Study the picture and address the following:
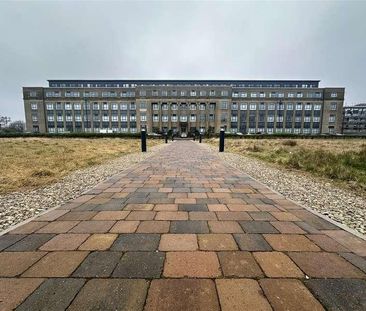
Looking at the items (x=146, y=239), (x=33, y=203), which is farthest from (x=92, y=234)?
(x=33, y=203)

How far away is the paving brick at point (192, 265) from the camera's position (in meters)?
1.90

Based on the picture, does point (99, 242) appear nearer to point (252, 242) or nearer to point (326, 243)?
point (252, 242)

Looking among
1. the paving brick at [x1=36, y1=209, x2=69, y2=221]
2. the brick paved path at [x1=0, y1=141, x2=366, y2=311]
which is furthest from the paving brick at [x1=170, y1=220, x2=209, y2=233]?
the paving brick at [x1=36, y1=209, x2=69, y2=221]

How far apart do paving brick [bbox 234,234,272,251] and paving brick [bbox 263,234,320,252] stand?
0.08m

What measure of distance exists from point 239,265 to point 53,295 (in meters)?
1.64

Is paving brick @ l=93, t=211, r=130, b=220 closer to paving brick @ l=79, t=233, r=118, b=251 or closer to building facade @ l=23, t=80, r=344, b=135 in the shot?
paving brick @ l=79, t=233, r=118, b=251

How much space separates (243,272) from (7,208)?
4.10m

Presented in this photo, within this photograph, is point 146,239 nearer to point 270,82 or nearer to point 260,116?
point 260,116

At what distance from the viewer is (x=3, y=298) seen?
1.63 meters

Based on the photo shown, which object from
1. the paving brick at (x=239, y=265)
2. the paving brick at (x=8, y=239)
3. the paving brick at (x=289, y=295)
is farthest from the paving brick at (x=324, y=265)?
the paving brick at (x=8, y=239)

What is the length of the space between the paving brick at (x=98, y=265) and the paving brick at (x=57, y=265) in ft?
0.25

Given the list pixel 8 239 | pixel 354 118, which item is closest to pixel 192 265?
pixel 8 239

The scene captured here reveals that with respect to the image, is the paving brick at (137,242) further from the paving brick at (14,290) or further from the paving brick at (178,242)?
the paving brick at (14,290)

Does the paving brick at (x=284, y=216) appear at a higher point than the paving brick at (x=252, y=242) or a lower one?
lower
